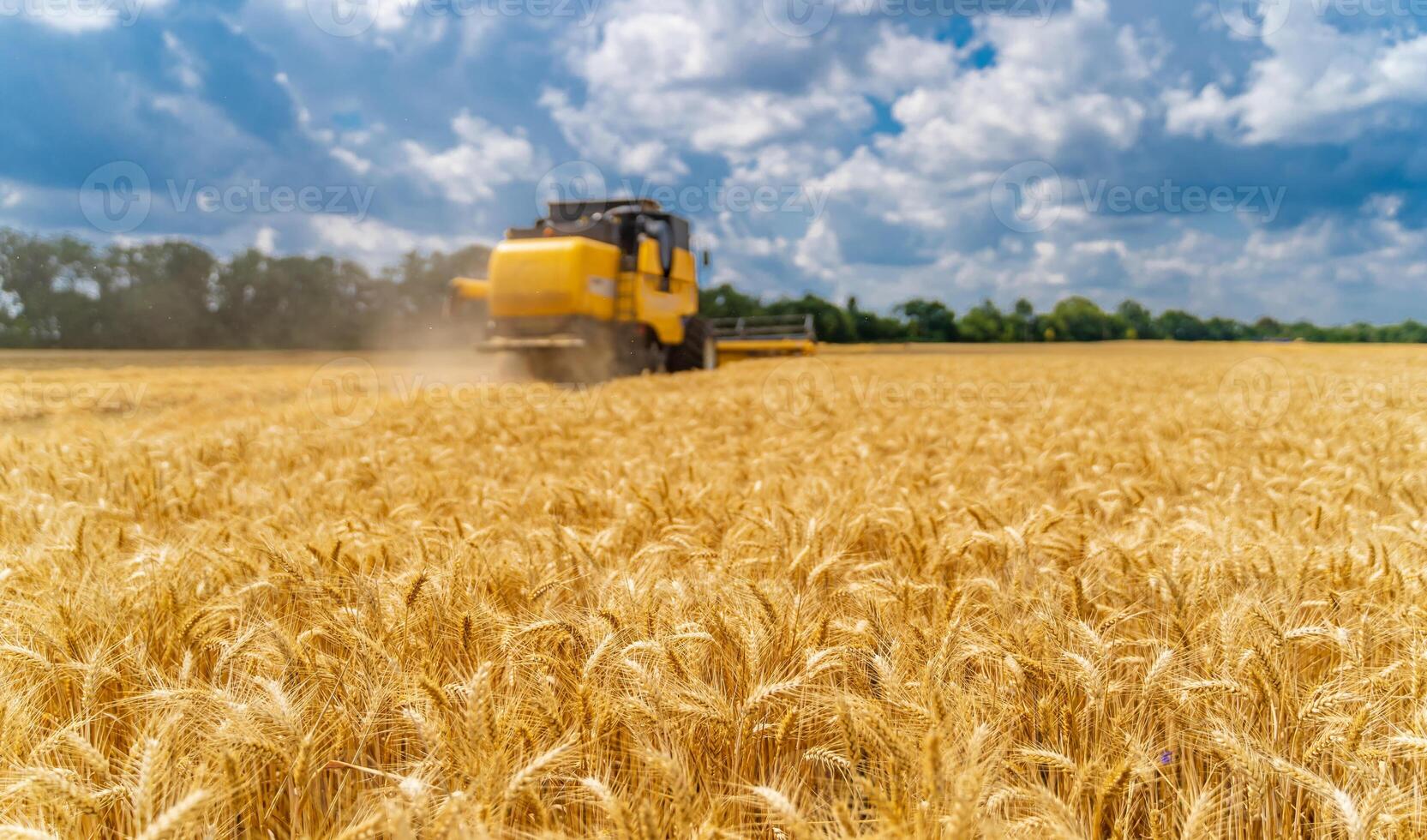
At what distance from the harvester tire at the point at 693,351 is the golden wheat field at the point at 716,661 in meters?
12.4

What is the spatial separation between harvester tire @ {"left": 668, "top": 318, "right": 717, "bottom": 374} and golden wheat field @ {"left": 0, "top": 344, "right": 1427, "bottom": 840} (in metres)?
12.4

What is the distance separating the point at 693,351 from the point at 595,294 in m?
4.05

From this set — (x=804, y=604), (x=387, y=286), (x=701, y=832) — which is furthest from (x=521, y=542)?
(x=387, y=286)

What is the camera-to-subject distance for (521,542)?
2.26 meters

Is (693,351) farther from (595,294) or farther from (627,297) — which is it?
(595,294)

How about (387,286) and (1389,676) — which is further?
(387,286)

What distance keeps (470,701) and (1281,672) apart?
4.90 ft

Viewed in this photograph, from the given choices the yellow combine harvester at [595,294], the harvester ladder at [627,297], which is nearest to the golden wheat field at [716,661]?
the yellow combine harvester at [595,294]

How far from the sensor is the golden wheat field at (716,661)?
107cm

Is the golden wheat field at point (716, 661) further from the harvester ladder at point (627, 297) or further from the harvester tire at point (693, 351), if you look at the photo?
the harvester tire at point (693, 351)

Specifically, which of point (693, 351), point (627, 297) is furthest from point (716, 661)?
point (693, 351)

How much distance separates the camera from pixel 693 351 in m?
16.0

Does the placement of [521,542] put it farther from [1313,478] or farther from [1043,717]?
[1313,478]

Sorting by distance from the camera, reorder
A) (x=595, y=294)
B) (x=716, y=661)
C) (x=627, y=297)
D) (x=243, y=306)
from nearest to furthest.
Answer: (x=716, y=661) < (x=595, y=294) < (x=627, y=297) < (x=243, y=306)
